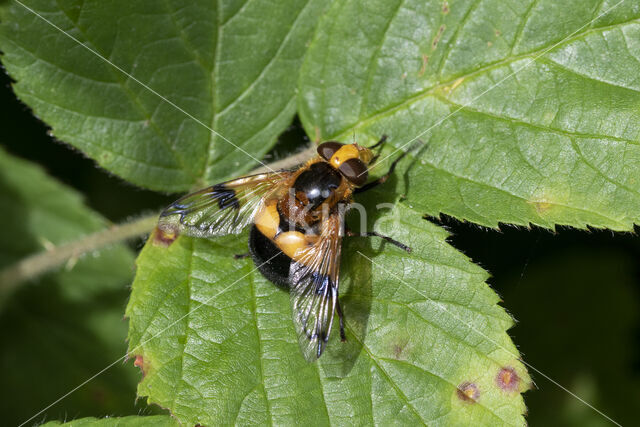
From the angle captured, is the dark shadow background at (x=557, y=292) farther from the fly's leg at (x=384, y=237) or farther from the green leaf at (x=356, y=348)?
the green leaf at (x=356, y=348)

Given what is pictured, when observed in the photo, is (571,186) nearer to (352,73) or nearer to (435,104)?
(435,104)

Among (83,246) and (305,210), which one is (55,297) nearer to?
(83,246)

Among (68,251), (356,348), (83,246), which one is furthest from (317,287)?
(68,251)

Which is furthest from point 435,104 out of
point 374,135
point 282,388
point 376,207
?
point 282,388

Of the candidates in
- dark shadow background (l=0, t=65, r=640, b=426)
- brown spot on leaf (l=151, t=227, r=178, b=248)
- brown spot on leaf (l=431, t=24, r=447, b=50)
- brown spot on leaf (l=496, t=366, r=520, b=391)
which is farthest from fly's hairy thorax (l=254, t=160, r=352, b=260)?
dark shadow background (l=0, t=65, r=640, b=426)

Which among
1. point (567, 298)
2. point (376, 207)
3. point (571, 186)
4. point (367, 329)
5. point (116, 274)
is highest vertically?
point (571, 186)

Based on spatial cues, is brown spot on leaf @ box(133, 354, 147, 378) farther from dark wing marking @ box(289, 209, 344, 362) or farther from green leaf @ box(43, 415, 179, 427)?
dark wing marking @ box(289, 209, 344, 362)

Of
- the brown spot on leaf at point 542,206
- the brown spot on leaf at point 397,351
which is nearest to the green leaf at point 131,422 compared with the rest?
the brown spot on leaf at point 397,351
